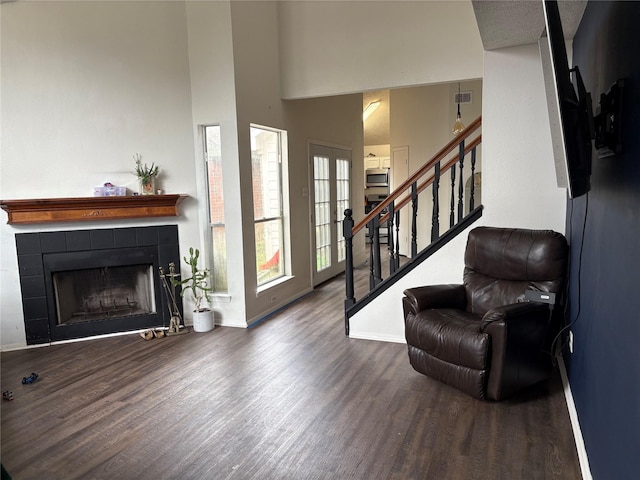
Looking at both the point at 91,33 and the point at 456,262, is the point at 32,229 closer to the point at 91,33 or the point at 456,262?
the point at 91,33

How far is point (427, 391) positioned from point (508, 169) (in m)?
1.83

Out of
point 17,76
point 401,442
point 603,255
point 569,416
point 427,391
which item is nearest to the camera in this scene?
point 603,255

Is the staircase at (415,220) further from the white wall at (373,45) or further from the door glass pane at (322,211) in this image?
the door glass pane at (322,211)

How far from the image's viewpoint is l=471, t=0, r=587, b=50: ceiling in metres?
2.38

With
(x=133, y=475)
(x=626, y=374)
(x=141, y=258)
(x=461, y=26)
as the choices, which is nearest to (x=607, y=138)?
(x=626, y=374)

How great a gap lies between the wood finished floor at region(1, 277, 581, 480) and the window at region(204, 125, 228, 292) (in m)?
1.07

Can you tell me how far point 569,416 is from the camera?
2475 mm

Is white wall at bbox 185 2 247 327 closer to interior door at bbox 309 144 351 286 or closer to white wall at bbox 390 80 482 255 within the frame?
interior door at bbox 309 144 351 286

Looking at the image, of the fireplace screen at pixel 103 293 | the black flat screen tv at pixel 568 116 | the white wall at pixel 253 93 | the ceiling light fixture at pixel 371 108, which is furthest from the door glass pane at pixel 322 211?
the ceiling light fixture at pixel 371 108

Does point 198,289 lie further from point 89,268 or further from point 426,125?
point 426,125

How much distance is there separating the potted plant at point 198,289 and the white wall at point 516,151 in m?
2.39

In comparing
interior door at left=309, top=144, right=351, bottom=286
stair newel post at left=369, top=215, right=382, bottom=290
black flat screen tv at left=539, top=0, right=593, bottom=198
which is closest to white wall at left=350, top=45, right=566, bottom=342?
stair newel post at left=369, top=215, right=382, bottom=290

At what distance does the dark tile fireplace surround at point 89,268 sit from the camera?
12.9ft

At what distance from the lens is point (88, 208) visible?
3.98 m
